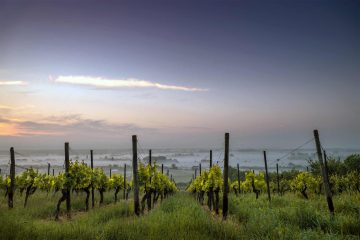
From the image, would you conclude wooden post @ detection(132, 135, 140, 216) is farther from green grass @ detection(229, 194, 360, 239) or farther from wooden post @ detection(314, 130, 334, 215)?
wooden post @ detection(314, 130, 334, 215)

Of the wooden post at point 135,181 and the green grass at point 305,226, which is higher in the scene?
the wooden post at point 135,181

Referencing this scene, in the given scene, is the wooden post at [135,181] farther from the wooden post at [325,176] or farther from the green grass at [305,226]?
the wooden post at [325,176]

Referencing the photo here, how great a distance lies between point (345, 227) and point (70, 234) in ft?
31.9

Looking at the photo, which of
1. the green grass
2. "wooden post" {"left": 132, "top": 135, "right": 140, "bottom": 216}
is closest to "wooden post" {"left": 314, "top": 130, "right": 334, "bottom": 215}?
the green grass

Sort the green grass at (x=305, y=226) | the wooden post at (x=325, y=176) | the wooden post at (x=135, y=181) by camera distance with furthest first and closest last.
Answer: the wooden post at (x=135, y=181) → the wooden post at (x=325, y=176) → the green grass at (x=305, y=226)

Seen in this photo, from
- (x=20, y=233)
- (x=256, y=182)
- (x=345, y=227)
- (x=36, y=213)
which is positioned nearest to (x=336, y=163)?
(x=256, y=182)

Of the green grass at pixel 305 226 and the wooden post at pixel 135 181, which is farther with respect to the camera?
the wooden post at pixel 135 181

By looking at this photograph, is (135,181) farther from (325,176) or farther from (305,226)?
(325,176)

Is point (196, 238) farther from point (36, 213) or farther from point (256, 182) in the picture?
point (256, 182)

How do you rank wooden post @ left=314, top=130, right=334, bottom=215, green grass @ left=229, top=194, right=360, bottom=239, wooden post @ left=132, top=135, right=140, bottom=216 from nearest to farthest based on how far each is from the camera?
green grass @ left=229, top=194, right=360, bottom=239
wooden post @ left=314, top=130, right=334, bottom=215
wooden post @ left=132, top=135, right=140, bottom=216

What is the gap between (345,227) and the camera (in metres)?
10.7

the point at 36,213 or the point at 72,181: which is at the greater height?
the point at 72,181

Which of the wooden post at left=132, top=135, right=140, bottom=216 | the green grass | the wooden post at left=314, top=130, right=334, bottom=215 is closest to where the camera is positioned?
the green grass

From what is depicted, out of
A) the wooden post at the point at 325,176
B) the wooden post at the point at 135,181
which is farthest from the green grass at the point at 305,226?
the wooden post at the point at 135,181
